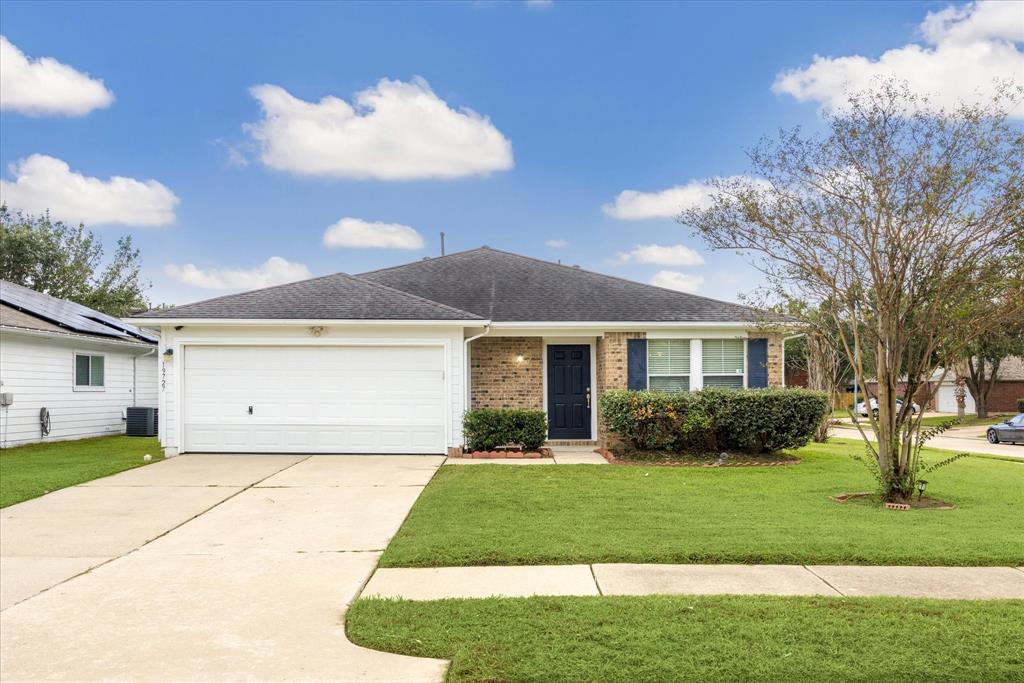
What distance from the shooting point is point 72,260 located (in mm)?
37750

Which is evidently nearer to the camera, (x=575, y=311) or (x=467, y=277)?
(x=575, y=311)

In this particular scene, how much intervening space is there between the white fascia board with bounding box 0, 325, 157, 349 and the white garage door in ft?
14.9

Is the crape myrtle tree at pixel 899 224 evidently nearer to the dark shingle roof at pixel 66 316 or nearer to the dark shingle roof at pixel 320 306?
the dark shingle roof at pixel 320 306

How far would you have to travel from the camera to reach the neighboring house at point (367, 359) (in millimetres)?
13836

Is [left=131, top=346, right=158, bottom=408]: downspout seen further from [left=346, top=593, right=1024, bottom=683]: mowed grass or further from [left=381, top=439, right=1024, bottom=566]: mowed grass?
[left=346, top=593, right=1024, bottom=683]: mowed grass

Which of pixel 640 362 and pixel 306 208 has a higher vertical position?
pixel 306 208

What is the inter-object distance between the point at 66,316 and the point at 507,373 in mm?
12322

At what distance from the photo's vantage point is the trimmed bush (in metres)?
13.7

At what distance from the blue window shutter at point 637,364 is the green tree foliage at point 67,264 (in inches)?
1195

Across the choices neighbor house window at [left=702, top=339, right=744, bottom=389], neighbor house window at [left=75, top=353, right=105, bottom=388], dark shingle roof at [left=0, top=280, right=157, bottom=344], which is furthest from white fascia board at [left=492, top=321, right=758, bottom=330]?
neighbor house window at [left=75, top=353, right=105, bottom=388]

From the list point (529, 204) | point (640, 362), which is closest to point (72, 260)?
point (529, 204)

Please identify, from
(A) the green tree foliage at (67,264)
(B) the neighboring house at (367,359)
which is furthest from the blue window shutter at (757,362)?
(A) the green tree foliage at (67,264)

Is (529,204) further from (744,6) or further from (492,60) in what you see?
(744,6)

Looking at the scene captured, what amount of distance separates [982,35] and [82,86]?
74.9ft
